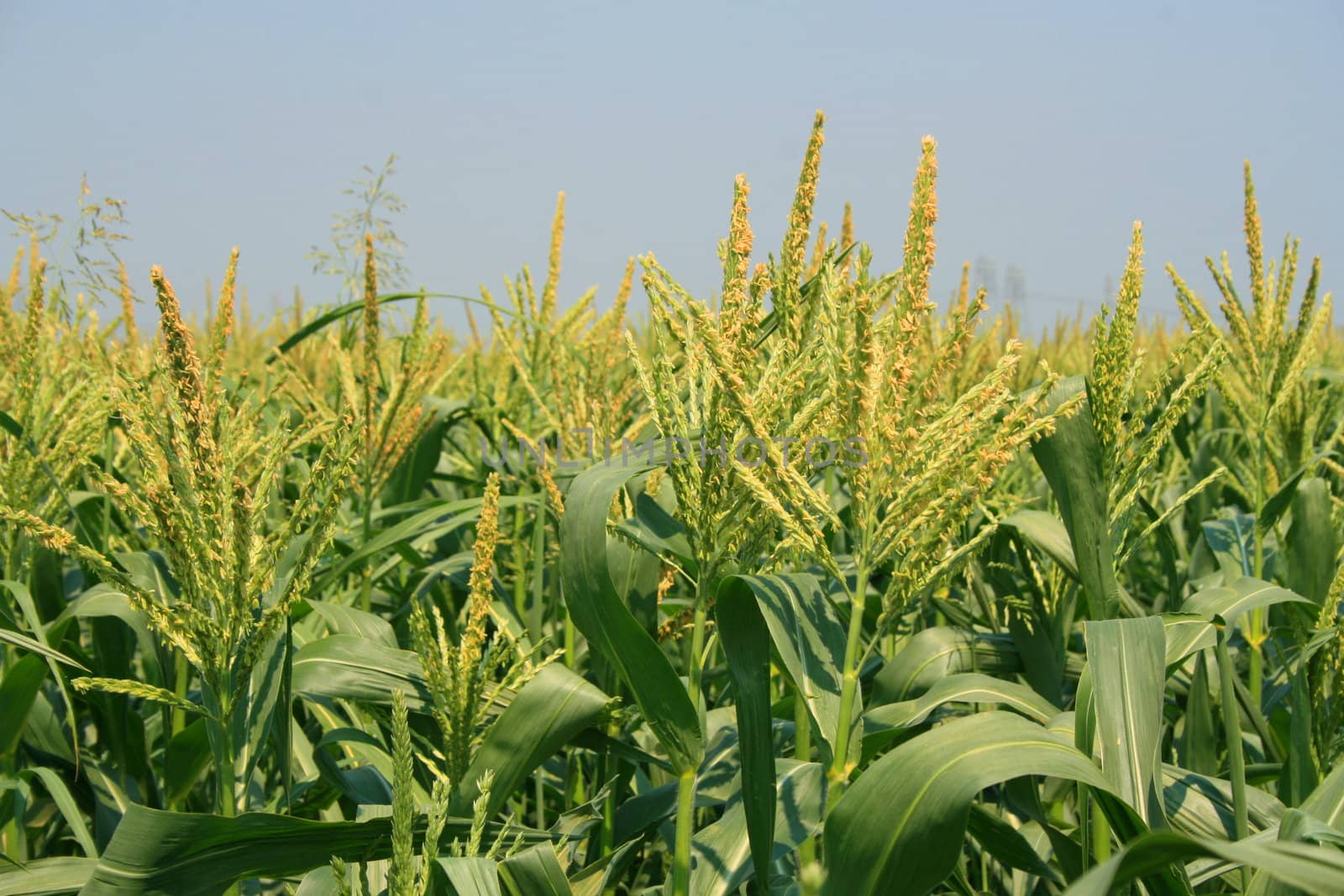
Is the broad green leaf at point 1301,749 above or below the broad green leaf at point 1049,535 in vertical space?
below

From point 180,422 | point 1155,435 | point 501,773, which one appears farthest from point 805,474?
point 180,422

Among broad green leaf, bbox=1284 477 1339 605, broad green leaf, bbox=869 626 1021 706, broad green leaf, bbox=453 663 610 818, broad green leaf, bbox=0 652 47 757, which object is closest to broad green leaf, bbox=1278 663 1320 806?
broad green leaf, bbox=869 626 1021 706

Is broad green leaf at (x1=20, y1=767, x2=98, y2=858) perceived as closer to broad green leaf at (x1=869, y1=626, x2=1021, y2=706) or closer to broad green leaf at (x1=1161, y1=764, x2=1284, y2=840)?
broad green leaf at (x1=869, y1=626, x2=1021, y2=706)

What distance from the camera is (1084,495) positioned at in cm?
153

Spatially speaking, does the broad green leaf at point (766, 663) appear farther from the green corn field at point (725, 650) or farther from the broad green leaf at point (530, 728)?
the broad green leaf at point (530, 728)

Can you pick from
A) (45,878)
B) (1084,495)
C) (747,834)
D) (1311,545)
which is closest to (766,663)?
(747,834)

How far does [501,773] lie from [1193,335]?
1.32 meters

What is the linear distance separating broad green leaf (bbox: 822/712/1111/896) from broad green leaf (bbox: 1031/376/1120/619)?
1.52 feet

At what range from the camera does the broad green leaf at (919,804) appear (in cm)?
107

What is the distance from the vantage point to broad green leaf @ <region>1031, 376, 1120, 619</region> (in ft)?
4.95

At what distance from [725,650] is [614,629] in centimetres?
16

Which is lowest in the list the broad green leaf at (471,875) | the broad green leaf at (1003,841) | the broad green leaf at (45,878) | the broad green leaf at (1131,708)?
the broad green leaf at (45,878)

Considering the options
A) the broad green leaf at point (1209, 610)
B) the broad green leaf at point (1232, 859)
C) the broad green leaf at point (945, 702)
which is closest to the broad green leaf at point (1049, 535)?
the broad green leaf at point (1209, 610)

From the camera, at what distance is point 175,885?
1.27m
